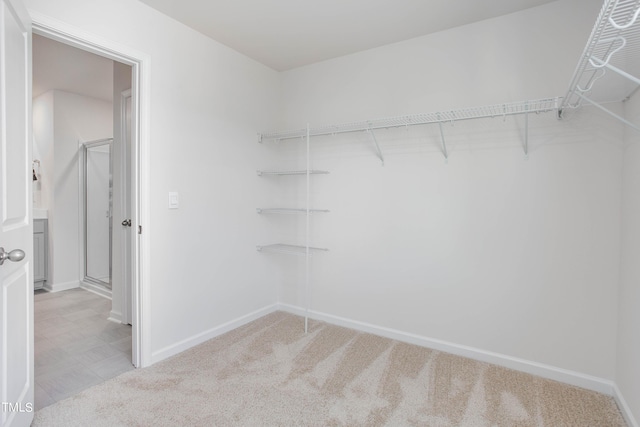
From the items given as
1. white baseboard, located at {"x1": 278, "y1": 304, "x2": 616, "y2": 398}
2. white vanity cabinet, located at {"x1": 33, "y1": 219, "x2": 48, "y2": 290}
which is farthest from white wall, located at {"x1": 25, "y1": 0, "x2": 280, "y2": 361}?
white vanity cabinet, located at {"x1": 33, "y1": 219, "x2": 48, "y2": 290}

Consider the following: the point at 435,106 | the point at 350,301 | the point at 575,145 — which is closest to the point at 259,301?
the point at 350,301

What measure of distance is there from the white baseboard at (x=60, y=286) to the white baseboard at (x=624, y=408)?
5.41 m

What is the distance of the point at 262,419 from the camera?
184cm

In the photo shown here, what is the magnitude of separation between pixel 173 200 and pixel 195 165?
337 mm

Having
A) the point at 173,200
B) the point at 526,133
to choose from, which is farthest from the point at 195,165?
the point at 526,133

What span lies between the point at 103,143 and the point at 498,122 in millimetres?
4356

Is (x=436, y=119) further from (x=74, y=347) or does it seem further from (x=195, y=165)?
(x=74, y=347)

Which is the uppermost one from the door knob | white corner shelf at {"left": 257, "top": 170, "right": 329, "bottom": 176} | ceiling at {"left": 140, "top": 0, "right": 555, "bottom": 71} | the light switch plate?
ceiling at {"left": 140, "top": 0, "right": 555, "bottom": 71}

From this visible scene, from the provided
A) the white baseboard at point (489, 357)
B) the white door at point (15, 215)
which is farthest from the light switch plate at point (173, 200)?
the white baseboard at point (489, 357)

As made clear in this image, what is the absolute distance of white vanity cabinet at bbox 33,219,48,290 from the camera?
4.27 meters

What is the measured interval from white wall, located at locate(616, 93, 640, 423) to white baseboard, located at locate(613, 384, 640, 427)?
26 millimetres

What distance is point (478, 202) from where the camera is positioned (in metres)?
2.50

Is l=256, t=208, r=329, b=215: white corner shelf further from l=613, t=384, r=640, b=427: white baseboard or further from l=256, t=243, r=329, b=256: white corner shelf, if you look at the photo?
l=613, t=384, r=640, b=427: white baseboard

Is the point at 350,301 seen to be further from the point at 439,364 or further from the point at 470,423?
the point at 470,423
